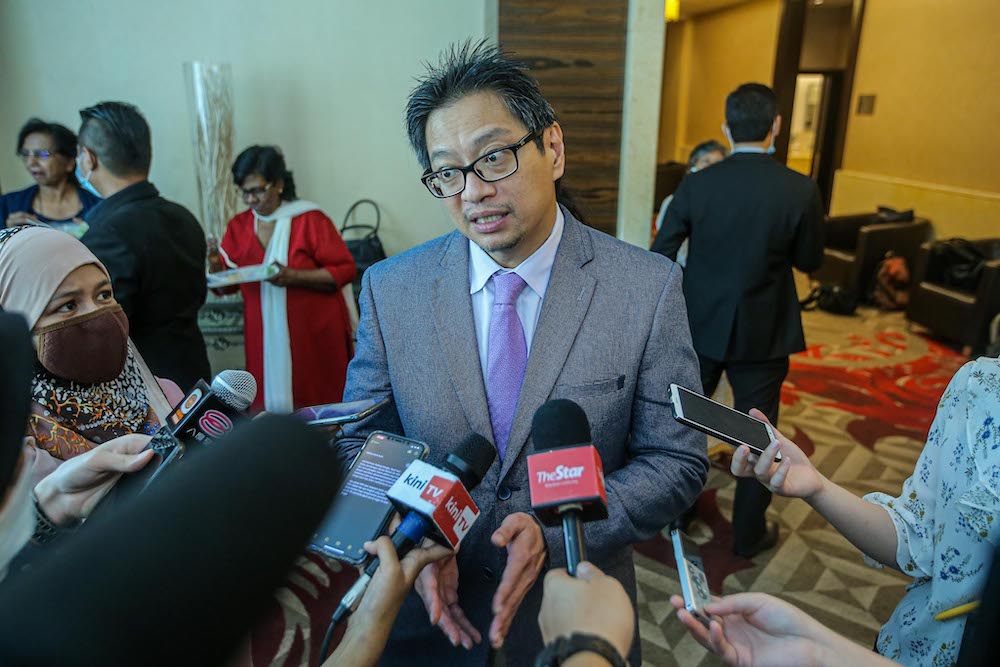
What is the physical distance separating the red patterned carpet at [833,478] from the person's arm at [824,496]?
126 cm

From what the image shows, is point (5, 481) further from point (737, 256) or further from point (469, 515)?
point (737, 256)

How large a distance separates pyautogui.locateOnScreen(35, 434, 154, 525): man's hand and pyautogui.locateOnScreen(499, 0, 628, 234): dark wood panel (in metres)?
2.46

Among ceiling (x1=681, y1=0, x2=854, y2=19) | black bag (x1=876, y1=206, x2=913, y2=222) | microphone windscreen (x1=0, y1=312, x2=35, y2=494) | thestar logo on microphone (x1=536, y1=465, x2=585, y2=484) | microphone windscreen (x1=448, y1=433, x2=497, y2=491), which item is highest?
ceiling (x1=681, y1=0, x2=854, y2=19)

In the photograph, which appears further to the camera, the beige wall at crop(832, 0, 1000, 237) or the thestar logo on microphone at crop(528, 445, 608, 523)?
the beige wall at crop(832, 0, 1000, 237)

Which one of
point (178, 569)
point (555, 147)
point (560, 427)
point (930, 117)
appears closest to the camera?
point (178, 569)

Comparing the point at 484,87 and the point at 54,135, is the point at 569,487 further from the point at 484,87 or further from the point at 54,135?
the point at 54,135

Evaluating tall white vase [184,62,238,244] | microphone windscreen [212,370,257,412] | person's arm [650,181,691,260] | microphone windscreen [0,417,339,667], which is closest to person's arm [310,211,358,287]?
tall white vase [184,62,238,244]

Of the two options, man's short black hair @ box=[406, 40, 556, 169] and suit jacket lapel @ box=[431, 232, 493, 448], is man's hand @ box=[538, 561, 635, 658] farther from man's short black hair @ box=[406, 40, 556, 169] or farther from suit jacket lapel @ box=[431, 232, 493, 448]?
man's short black hair @ box=[406, 40, 556, 169]

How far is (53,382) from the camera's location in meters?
1.21

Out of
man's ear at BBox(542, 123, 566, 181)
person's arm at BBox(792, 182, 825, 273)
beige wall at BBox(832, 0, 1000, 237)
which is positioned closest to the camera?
man's ear at BBox(542, 123, 566, 181)

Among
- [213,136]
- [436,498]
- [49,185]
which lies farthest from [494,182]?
[213,136]

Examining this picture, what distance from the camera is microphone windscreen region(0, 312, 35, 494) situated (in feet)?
1.69

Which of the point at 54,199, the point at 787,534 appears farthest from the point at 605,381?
the point at 54,199

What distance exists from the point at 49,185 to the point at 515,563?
123 inches
